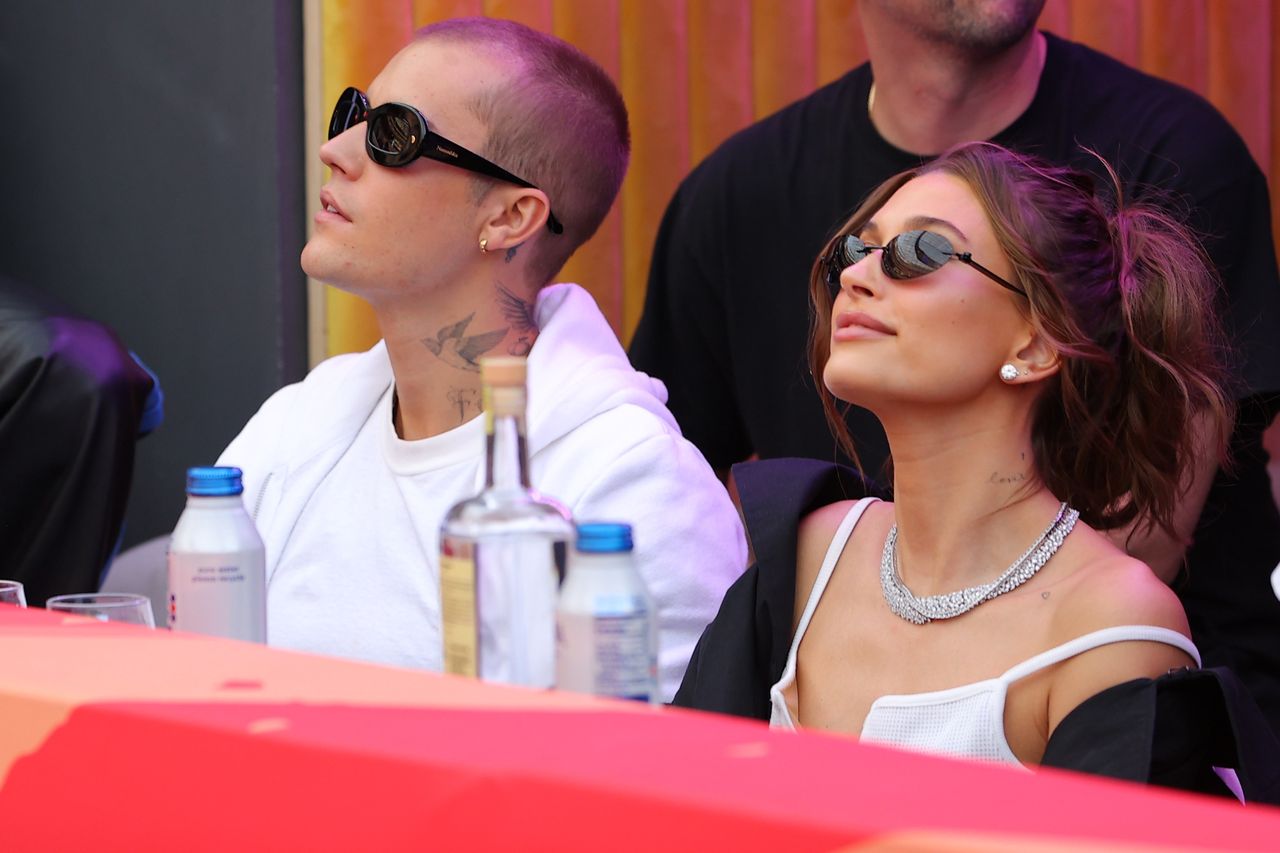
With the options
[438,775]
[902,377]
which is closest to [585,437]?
[902,377]

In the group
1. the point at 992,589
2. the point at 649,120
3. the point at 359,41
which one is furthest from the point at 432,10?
the point at 992,589

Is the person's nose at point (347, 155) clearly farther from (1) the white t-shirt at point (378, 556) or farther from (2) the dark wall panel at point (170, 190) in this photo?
(2) the dark wall panel at point (170, 190)

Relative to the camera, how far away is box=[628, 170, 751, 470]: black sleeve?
2.83m

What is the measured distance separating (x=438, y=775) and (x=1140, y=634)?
90 cm

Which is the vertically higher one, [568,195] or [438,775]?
[568,195]

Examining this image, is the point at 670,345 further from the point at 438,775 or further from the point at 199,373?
the point at 438,775

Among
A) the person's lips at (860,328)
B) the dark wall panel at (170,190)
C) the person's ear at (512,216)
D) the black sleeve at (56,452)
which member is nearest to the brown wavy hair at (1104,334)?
the person's lips at (860,328)

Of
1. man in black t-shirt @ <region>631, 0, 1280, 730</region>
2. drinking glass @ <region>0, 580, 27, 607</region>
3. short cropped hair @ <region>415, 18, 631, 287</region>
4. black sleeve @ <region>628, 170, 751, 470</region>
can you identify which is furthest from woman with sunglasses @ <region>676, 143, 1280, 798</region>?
black sleeve @ <region>628, 170, 751, 470</region>

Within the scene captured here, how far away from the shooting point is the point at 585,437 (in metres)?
2.09

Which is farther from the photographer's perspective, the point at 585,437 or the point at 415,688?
the point at 585,437

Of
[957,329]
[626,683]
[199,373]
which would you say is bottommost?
[199,373]

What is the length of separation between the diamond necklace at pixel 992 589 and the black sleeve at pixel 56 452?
139 cm

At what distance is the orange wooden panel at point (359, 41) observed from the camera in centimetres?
334

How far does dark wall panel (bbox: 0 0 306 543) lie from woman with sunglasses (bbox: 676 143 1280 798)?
1831 millimetres
